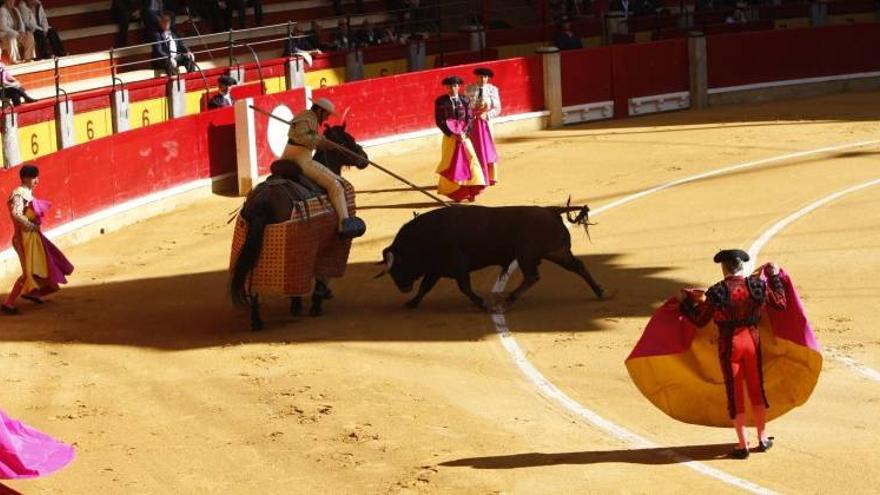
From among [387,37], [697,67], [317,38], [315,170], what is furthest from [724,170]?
[387,37]

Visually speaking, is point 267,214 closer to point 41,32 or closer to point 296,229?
point 296,229

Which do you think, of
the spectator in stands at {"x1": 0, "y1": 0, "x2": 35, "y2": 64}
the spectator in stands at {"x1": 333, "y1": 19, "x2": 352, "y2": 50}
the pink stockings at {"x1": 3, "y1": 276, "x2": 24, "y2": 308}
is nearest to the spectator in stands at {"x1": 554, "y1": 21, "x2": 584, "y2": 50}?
the spectator in stands at {"x1": 333, "y1": 19, "x2": 352, "y2": 50}

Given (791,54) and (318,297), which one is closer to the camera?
(318,297)

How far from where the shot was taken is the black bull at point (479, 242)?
1325 centimetres

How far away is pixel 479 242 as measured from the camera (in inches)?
523

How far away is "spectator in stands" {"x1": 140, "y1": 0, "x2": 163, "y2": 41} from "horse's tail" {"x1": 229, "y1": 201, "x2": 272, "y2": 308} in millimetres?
11440

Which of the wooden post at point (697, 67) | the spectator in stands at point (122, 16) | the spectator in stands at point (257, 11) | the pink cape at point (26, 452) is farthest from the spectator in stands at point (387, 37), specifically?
the pink cape at point (26, 452)

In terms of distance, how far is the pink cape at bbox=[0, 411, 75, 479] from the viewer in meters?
8.08

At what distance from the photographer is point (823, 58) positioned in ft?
94.4

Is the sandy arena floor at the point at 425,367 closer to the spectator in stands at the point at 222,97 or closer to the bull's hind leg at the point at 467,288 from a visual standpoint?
the bull's hind leg at the point at 467,288

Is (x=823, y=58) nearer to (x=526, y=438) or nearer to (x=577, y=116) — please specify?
(x=577, y=116)

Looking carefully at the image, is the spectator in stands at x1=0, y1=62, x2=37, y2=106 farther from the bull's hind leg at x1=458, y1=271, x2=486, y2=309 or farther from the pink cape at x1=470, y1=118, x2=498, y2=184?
the bull's hind leg at x1=458, y1=271, x2=486, y2=309

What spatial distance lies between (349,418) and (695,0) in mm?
23474

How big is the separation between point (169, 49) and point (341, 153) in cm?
895
